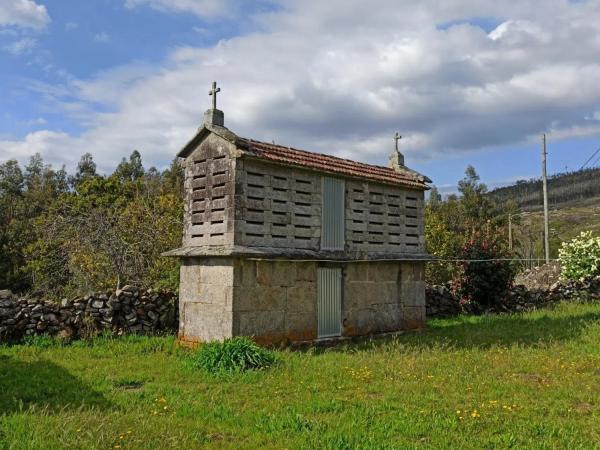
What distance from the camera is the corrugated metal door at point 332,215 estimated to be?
1323cm

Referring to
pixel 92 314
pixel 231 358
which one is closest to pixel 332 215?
pixel 231 358

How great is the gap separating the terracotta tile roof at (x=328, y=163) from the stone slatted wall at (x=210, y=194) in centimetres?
76

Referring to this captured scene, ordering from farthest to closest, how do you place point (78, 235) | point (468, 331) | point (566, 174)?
point (566, 174)
point (78, 235)
point (468, 331)

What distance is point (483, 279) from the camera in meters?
18.7

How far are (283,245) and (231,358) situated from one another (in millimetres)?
3482

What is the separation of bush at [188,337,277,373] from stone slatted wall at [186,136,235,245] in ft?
8.32

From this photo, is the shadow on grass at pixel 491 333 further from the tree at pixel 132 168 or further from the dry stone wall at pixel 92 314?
the tree at pixel 132 168

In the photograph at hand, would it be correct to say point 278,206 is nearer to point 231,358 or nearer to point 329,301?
point 329,301

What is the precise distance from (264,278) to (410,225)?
5.44 meters

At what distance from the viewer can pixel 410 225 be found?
15367mm

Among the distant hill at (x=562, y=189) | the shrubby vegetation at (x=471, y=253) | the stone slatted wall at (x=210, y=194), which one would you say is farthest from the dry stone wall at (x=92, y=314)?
the distant hill at (x=562, y=189)

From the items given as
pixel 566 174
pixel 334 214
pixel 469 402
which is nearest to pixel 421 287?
pixel 334 214

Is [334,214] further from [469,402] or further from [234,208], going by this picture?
[469,402]

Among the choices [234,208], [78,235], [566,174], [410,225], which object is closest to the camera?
[234,208]
